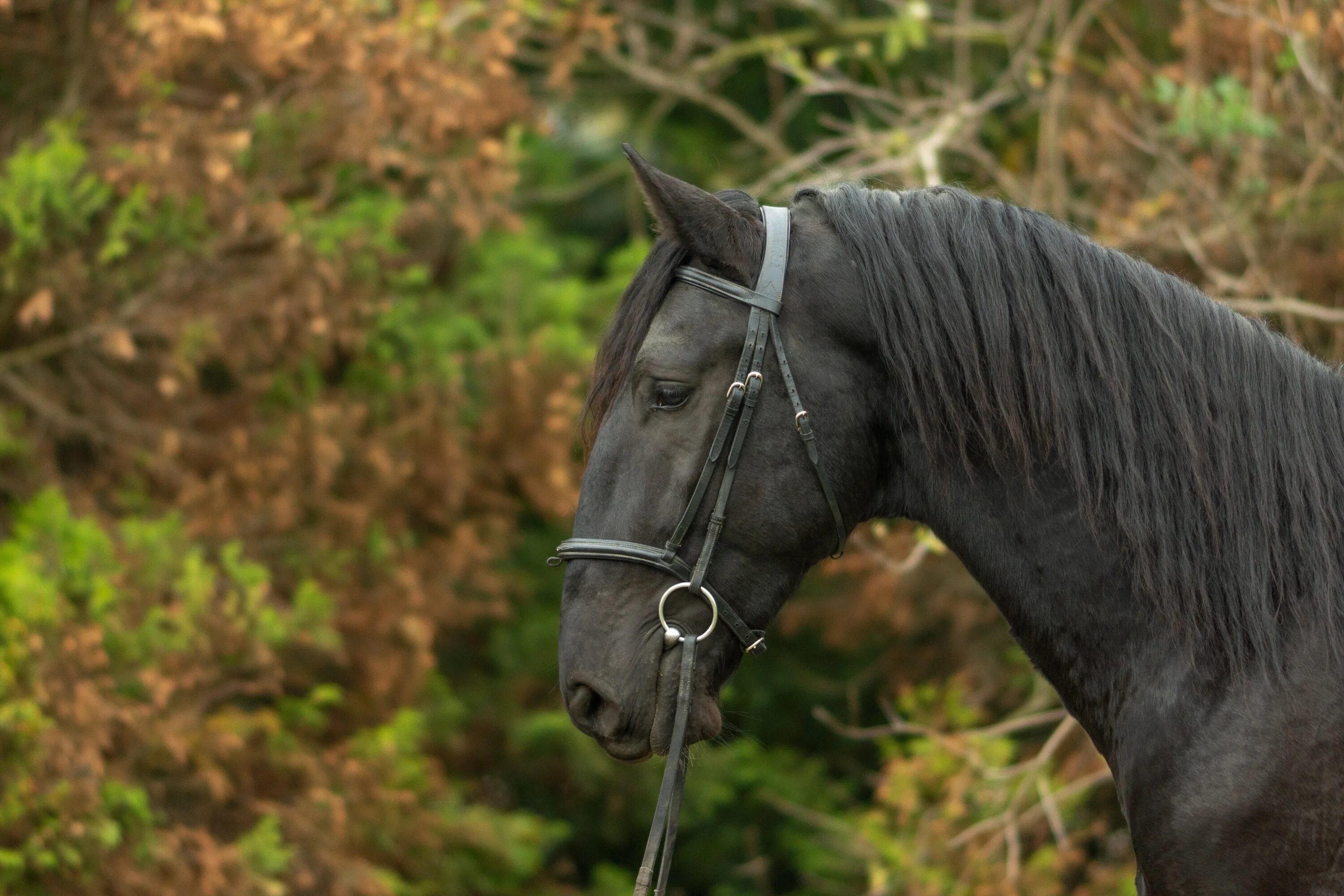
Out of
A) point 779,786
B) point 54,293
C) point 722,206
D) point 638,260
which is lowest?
point 779,786

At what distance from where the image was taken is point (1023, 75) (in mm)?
6746

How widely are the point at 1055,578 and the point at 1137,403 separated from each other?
34cm

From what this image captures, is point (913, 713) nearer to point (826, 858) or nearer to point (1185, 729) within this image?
point (826, 858)

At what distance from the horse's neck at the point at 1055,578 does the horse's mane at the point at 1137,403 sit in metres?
0.04

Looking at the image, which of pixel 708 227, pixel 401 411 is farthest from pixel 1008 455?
pixel 401 411

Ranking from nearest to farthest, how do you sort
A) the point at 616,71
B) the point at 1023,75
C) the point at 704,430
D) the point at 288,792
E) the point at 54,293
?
the point at 704,430, the point at 54,293, the point at 288,792, the point at 1023,75, the point at 616,71

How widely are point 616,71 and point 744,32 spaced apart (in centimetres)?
104

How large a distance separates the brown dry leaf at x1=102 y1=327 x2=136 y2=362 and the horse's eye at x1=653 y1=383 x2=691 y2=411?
337 centimetres

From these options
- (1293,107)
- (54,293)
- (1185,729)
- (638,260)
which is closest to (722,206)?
(1185,729)

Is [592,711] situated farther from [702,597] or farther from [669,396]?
[669,396]

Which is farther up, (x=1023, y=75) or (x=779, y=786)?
(x=1023, y=75)

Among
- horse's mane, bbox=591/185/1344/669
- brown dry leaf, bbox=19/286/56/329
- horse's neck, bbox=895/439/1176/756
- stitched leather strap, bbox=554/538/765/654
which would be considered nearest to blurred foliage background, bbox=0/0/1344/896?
brown dry leaf, bbox=19/286/56/329

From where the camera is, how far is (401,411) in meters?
6.34

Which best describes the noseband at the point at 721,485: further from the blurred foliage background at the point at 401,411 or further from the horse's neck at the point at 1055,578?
the blurred foliage background at the point at 401,411
